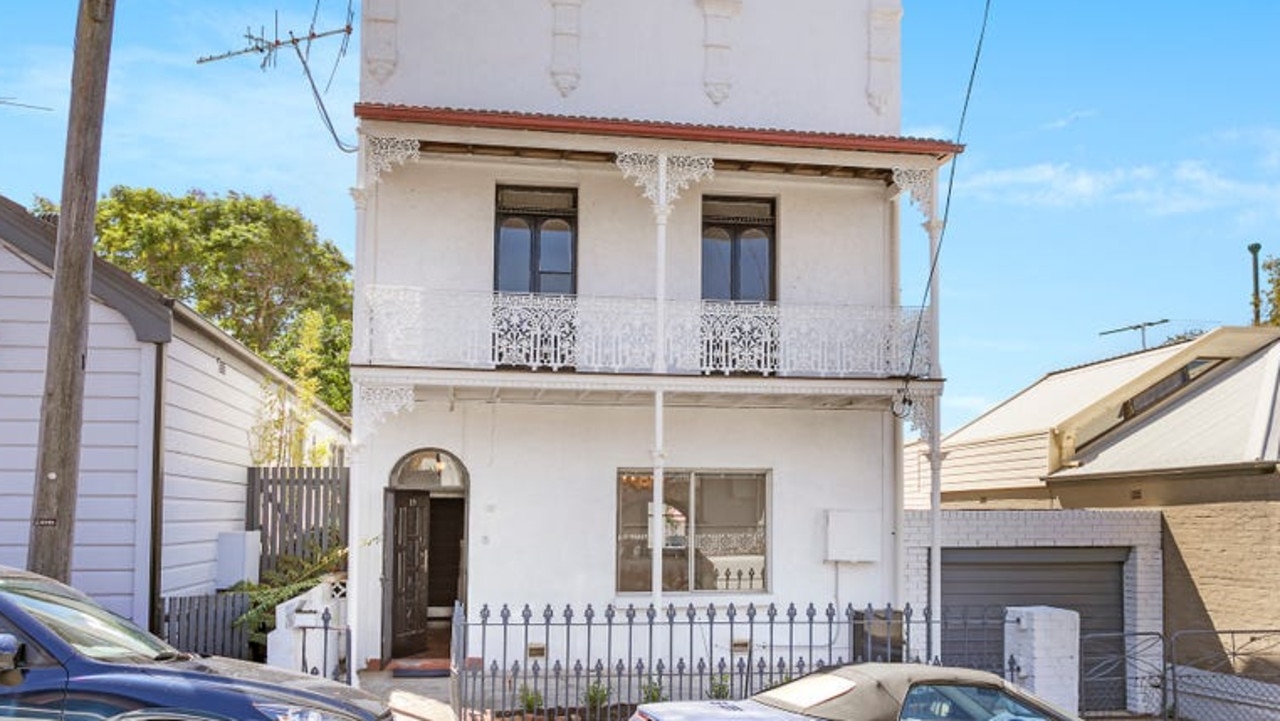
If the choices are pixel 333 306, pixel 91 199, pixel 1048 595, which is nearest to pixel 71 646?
pixel 91 199

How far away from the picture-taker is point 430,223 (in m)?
14.1

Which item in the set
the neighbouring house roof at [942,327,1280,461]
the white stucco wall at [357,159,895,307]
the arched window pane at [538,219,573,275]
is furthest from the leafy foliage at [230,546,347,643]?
the neighbouring house roof at [942,327,1280,461]

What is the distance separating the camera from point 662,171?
13273 millimetres

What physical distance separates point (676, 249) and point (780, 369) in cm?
213

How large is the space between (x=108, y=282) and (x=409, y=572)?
499 cm

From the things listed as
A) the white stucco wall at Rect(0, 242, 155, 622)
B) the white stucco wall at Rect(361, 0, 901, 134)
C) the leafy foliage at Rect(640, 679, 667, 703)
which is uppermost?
the white stucco wall at Rect(361, 0, 901, 134)

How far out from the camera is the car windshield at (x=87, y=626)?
Answer: 6102mm

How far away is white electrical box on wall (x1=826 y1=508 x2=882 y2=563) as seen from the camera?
14445 mm

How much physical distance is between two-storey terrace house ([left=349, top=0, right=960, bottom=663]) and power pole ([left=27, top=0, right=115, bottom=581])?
181 inches

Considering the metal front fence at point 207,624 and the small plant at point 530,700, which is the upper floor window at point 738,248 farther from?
the metal front fence at point 207,624

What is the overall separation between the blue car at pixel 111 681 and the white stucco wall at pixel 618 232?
721 centimetres

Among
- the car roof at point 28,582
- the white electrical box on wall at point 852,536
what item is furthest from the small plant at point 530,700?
the white electrical box on wall at point 852,536

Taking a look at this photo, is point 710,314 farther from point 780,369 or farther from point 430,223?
point 430,223

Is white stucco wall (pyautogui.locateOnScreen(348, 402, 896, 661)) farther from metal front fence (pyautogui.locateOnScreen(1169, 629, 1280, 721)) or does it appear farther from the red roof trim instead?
metal front fence (pyautogui.locateOnScreen(1169, 629, 1280, 721))
